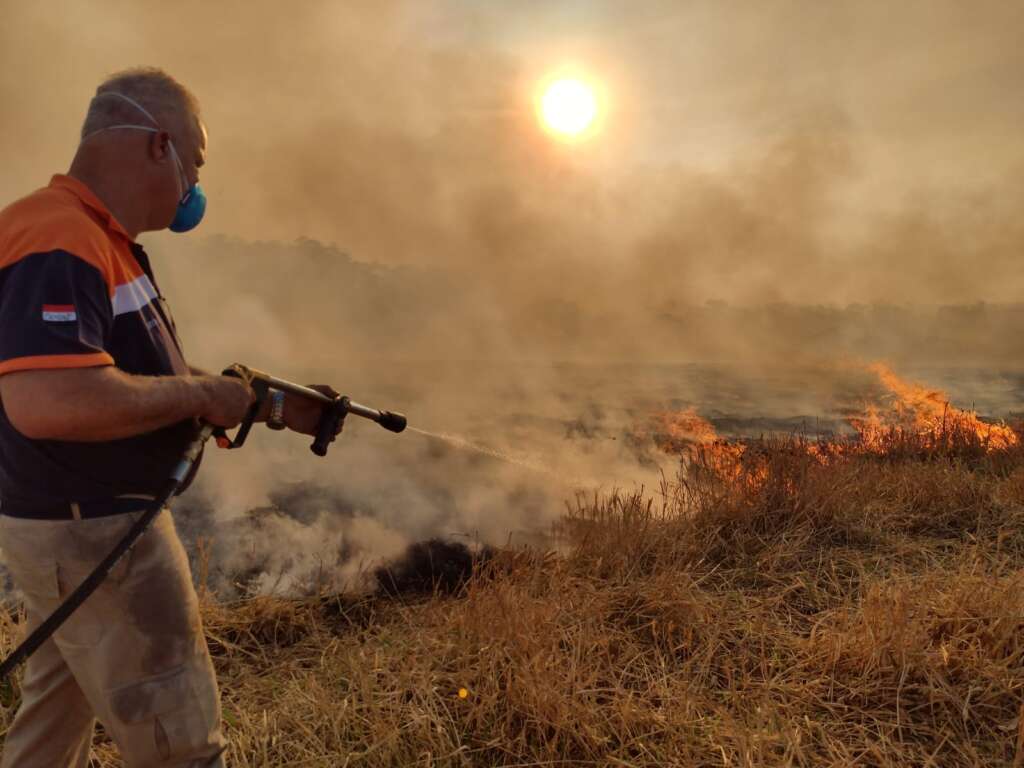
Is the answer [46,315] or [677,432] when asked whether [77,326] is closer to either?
[46,315]

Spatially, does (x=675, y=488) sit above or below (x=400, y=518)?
above

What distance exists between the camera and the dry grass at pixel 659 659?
7.47 feet

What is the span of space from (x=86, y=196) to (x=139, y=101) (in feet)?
1.19

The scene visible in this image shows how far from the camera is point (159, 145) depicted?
Result: 1.66m

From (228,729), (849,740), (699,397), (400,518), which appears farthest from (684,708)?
(699,397)

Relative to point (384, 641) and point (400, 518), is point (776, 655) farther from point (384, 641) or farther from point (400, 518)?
point (400, 518)

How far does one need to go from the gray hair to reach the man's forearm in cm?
77

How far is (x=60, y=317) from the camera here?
1276 millimetres

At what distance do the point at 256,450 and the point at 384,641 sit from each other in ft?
16.1

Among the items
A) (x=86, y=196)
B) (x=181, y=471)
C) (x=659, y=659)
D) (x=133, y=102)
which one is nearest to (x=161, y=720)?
(x=181, y=471)

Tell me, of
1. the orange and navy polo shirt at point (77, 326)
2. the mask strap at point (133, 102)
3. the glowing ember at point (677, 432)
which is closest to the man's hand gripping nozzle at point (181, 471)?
the orange and navy polo shirt at point (77, 326)

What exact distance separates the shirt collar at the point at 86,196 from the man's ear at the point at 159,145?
0.21 metres

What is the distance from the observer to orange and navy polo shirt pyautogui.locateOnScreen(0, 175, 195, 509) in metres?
1.27

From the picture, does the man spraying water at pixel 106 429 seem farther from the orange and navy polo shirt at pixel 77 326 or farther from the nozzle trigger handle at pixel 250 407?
the nozzle trigger handle at pixel 250 407
